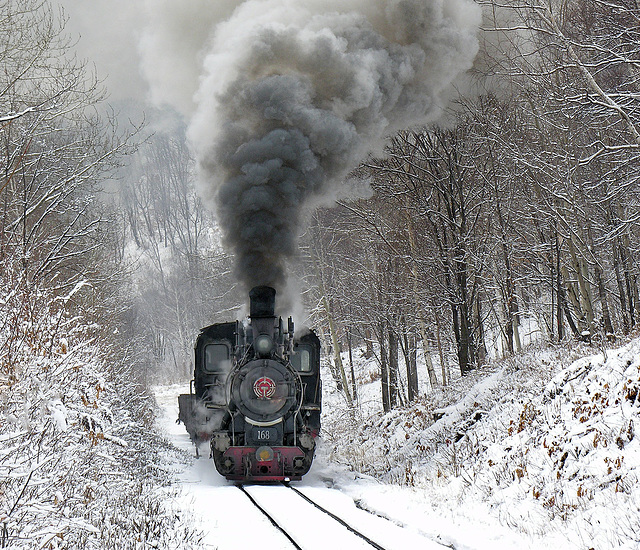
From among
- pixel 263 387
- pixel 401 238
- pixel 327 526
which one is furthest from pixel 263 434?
pixel 401 238

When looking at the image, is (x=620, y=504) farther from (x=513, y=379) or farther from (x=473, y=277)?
(x=473, y=277)

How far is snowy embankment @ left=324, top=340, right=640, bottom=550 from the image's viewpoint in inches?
195

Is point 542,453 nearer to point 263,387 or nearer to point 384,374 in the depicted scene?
point 263,387

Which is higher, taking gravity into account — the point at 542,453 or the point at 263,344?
the point at 263,344

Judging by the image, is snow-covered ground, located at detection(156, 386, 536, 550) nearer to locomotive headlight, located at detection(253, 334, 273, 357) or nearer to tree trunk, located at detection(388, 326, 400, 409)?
locomotive headlight, located at detection(253, 334, 273, 357)

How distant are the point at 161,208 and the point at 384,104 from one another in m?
65.6

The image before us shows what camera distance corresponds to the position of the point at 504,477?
6531 millimetres

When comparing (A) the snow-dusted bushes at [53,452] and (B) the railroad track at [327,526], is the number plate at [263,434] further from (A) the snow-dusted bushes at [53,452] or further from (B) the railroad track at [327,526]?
(A) the snow-dusted bushes at [53,452]

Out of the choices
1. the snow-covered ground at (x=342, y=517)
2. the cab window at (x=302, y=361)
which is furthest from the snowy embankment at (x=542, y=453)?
the cab window at (x=302, y=361)

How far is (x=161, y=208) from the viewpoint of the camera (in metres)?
73.4

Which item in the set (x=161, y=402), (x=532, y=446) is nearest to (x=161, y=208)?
(x=161, y=402)

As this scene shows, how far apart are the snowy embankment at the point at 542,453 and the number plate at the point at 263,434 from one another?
1.79 meters

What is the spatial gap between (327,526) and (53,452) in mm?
3137

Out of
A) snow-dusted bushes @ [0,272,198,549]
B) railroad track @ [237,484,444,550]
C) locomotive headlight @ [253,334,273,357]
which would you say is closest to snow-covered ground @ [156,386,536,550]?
railroad track @ [237,484,444,550]
